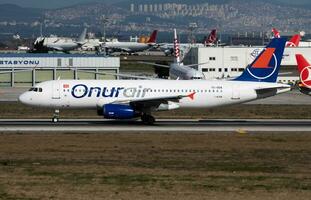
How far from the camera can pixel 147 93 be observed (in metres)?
56.4

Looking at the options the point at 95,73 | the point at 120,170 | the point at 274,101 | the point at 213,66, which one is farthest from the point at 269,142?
the point at 213,66

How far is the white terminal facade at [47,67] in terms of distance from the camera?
105875 mm

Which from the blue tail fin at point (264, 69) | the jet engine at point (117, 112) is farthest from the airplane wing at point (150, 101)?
the blue tail fin at point (264, 69)

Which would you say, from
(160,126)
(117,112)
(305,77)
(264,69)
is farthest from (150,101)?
(305,77)

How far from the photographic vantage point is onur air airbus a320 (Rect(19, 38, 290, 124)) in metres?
54.9

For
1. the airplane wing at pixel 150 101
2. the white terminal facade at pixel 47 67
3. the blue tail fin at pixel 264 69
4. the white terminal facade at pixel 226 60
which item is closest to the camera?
the airplane wing at pixel 150 101

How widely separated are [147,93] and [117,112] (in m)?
3.67

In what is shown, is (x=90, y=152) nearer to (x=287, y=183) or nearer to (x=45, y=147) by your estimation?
(x=45, y=147)

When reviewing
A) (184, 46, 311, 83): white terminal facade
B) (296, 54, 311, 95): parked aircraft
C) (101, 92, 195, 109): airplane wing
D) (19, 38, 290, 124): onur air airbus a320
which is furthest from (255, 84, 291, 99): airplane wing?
(184, 46, 311, 83): white terminal facade

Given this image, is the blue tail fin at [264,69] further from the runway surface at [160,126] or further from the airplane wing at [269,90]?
the runway surface at [160,126]

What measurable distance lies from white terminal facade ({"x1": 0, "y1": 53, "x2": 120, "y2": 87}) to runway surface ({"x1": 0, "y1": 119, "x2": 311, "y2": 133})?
158 ft

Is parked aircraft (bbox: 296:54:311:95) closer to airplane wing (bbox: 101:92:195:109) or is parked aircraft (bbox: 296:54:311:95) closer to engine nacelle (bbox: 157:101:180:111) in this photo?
engine nacelle (bbox: 157:101:180:111)

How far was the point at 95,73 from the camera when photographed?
10106cm

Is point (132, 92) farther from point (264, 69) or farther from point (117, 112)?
point (264, 69)
